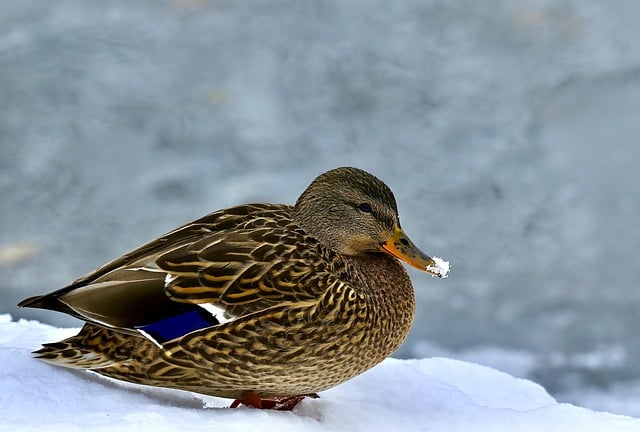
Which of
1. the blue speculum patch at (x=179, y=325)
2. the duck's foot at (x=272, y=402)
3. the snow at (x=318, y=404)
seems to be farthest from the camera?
the duck's foot at (x=272, y=402)

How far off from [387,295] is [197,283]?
1.73 feet

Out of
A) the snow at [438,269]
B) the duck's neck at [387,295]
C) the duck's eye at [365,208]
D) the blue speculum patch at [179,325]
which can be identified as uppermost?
the duck's eye at [365,208]

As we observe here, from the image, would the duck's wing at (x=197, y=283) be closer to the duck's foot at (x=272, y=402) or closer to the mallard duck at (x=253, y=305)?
the mallard duck at (x=253, y=305)

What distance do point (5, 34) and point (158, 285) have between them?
415 centimetres

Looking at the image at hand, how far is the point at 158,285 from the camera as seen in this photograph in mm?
2555

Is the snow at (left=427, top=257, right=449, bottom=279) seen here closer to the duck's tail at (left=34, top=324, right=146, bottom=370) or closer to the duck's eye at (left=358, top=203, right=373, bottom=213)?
the duck's eye at (left=358, top=203, right=373, bottom=213)

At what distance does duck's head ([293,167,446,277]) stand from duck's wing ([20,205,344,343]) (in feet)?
0.26

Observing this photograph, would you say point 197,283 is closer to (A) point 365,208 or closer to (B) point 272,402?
(B) point 272,402

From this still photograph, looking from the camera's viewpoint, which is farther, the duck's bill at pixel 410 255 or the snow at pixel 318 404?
the duck's bill at pixel 410 255

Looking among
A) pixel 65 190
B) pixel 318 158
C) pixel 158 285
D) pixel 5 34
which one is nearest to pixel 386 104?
pixel 318 158

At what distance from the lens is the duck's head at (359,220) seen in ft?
9.13

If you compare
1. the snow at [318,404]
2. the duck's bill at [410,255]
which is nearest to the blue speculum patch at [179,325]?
the snow at [318,404]

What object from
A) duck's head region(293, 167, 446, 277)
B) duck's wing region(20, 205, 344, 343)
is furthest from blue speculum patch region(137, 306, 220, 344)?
duck's head region(293, 167, 446, 277)

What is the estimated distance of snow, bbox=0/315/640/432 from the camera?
7.66 feet
